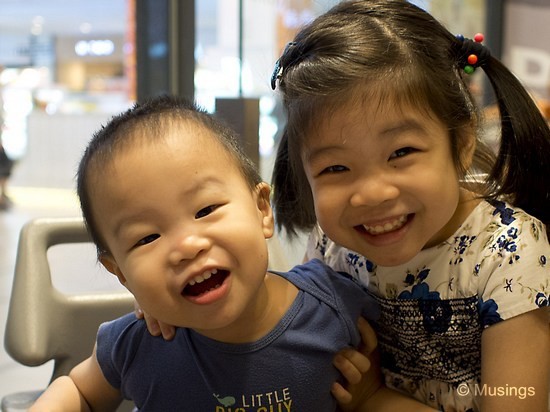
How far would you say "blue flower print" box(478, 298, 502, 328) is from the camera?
3.10 ft

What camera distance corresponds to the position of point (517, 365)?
3.05 feet

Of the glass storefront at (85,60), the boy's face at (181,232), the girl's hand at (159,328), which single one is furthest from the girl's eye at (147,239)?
the glass storefront at (85,60)

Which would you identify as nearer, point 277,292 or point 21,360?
point 277,292

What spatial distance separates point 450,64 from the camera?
1015 millimetres

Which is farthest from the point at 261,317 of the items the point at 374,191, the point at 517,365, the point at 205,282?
the point at 517,365

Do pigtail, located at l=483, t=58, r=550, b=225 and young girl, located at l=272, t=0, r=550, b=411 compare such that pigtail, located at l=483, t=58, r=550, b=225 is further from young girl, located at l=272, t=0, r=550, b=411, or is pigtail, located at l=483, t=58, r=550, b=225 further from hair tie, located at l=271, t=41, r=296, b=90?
hair tie, located at l=271, t=41, r=296, b=90

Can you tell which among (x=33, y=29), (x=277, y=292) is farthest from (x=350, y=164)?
(x=33, y=29)

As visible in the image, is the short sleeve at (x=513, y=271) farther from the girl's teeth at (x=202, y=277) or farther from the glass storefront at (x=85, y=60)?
the glass storefront at (x=85, y=60)

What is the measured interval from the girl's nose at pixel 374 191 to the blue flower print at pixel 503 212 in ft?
0.64

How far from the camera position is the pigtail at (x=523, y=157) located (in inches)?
41.3

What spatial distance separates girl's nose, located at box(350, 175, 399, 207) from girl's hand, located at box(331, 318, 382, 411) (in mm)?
205

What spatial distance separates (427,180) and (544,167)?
23 centimetres

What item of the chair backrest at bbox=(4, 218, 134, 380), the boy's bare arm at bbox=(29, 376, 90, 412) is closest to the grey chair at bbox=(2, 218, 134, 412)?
the chair backrest at bbox=(4, 218, 134, 380)

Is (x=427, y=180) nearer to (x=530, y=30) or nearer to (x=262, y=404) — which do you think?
(x=262, y=404)
